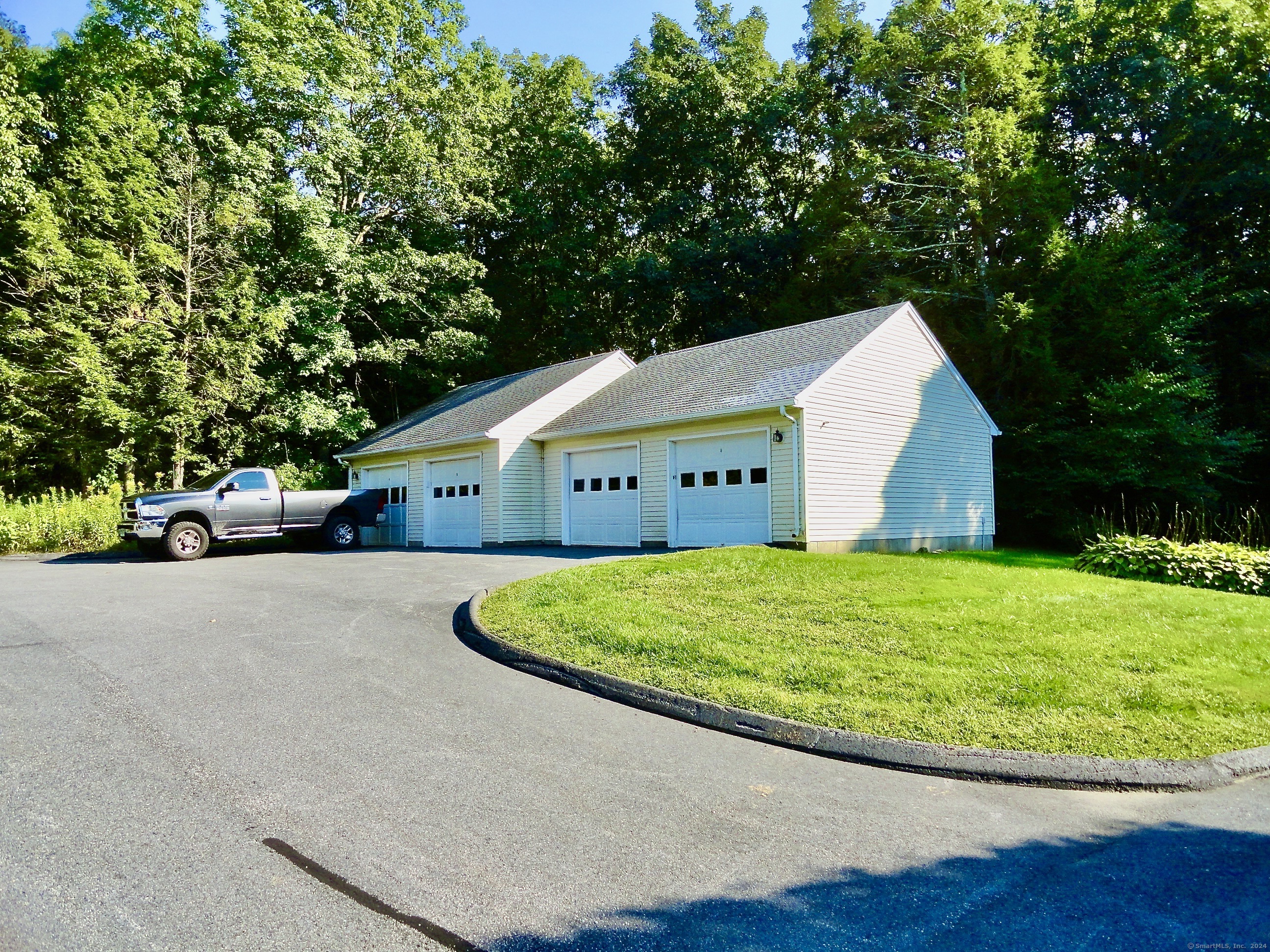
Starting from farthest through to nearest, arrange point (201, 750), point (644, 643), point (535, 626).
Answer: point (535, 626)
point (644, 643)
point (201, 750)

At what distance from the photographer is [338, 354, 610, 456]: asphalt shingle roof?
20.7 meters

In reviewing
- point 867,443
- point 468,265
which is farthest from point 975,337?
point 468,265

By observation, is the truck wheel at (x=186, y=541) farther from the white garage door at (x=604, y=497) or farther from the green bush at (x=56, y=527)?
the white garage door at (x=604, y=497)

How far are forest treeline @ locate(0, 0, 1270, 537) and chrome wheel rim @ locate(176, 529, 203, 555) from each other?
6244 millimetres

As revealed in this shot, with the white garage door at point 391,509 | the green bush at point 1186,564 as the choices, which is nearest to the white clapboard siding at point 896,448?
the green bush at point 1186,564

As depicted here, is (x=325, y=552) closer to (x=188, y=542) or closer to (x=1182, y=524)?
(x=188, y=542)

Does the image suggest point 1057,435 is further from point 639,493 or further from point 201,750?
point 201,750

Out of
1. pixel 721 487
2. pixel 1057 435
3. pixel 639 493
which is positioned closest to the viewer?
pixel 721 487

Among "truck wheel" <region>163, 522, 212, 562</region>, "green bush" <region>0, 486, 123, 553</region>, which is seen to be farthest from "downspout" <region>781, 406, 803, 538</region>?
"green bush" <region>0, 486, 123, 553</region>

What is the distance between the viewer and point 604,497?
18.7 meters

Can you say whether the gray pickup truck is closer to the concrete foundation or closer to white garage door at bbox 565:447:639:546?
white garage door at bbox 565:447:639:546

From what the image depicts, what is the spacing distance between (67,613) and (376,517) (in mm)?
11309

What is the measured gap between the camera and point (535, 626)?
26.4 feet

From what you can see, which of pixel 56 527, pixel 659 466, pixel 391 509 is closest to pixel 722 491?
pixel 659 466
